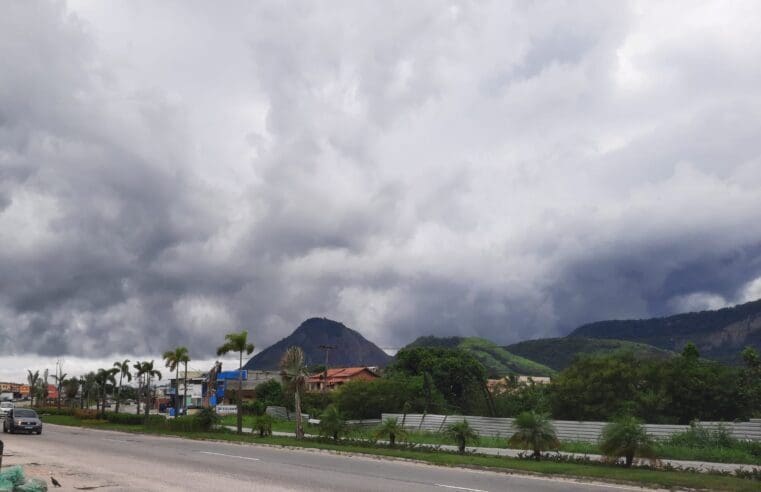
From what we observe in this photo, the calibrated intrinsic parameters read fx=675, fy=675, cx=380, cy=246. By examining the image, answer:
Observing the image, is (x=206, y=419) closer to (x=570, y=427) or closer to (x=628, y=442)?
(x=570, y=427)

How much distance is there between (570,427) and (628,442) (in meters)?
14.2

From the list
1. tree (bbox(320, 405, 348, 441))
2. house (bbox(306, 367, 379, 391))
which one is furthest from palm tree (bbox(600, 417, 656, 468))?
house (bbox(306, 367, 379, 391))

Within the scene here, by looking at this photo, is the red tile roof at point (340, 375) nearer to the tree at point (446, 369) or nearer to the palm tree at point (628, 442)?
the tree at point (446, 369)

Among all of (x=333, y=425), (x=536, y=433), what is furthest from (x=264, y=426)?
(x=536, y=433)

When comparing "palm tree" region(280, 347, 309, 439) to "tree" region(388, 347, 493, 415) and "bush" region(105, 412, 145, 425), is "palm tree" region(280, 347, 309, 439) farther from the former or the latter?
"tree" region(388, 347, 493, 415)

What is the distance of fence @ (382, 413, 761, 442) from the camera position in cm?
2907

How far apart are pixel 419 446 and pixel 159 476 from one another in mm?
16863

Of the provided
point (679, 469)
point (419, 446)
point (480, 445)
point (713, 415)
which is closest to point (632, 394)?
point (713, 415)

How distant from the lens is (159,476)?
61.8 feet

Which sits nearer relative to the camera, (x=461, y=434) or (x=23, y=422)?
(x=461, y=434)

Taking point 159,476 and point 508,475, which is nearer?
point 159,476

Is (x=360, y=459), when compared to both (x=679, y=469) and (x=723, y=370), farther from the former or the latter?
(x=723, y=370)

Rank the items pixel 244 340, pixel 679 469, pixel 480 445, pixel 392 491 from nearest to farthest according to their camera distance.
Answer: pixel 392 491 < pixel 679 469 < pixel 480 445 < pixel 244 340

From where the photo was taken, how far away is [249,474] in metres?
19.5
